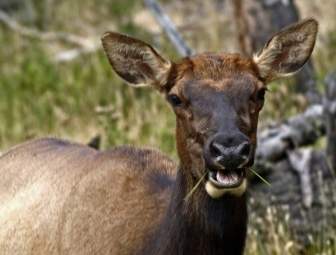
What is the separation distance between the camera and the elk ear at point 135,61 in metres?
6.22

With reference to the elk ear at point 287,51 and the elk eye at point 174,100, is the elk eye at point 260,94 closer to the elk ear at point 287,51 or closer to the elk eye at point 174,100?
the elk ear at point 287,51

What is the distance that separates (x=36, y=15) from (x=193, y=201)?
11450 mm

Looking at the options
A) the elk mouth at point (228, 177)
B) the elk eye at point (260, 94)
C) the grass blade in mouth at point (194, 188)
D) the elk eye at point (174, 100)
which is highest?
the elk eye at point (174, 100)

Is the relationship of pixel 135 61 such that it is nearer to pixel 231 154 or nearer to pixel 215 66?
pixel 215 66

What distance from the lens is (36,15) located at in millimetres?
17062

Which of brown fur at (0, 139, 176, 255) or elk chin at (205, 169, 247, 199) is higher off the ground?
elk chin at (205, 169, 247, 199)

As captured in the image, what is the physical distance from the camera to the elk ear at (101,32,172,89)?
245 inches

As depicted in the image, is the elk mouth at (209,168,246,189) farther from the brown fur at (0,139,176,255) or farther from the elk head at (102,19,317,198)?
the brown fur at (0,139,176,255)

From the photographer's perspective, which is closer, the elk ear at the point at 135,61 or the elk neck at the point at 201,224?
the elk neck at the point at 201,224

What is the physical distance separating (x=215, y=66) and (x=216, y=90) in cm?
22

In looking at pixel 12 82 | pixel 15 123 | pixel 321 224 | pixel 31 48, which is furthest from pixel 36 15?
pixel 321 224

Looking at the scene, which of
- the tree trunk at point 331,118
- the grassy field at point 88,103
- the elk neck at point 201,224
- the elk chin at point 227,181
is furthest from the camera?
the grassy field at point 88,103

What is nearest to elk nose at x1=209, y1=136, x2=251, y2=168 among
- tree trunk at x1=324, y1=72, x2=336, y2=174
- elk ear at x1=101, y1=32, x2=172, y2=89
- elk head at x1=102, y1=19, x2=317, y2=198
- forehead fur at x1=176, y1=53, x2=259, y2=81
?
elk head at x1=102, y1=19, x2=317, y2=198

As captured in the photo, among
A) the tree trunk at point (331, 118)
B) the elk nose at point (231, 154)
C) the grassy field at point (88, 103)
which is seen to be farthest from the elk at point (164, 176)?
the tree trunk at point (331, 118)
